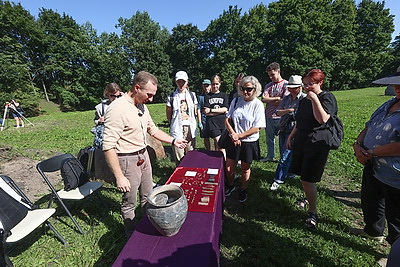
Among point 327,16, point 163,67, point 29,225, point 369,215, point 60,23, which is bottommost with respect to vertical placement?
point 369,215

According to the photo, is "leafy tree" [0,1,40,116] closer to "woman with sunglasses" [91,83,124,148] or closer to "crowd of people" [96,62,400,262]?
"woman with sunglasses" [91,83,124,148]

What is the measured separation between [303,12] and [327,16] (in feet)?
11.2

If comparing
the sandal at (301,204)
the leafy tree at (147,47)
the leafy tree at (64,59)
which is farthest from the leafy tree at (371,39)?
the leafy tree at (64,59)

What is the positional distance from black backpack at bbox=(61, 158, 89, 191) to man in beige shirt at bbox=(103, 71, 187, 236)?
1.17m

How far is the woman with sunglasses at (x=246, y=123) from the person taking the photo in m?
3.03

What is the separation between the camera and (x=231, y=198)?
12.0 feet

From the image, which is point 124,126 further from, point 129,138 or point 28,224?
point 28,224

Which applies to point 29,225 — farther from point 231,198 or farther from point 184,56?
point 184,56

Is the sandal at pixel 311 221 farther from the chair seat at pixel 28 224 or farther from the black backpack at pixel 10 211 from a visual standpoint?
the black backpack at pixel 10 211

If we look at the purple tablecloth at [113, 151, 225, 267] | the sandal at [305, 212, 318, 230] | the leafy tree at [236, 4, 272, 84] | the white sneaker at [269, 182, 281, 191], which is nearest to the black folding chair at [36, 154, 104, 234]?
the purple tablecloth at [113, 151, 225, 267]

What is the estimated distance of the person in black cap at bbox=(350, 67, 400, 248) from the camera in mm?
1826

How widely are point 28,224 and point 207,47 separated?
3688 centimetres

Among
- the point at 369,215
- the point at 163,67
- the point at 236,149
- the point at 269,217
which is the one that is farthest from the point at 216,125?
the point at 163,67

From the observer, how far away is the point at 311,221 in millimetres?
2842
